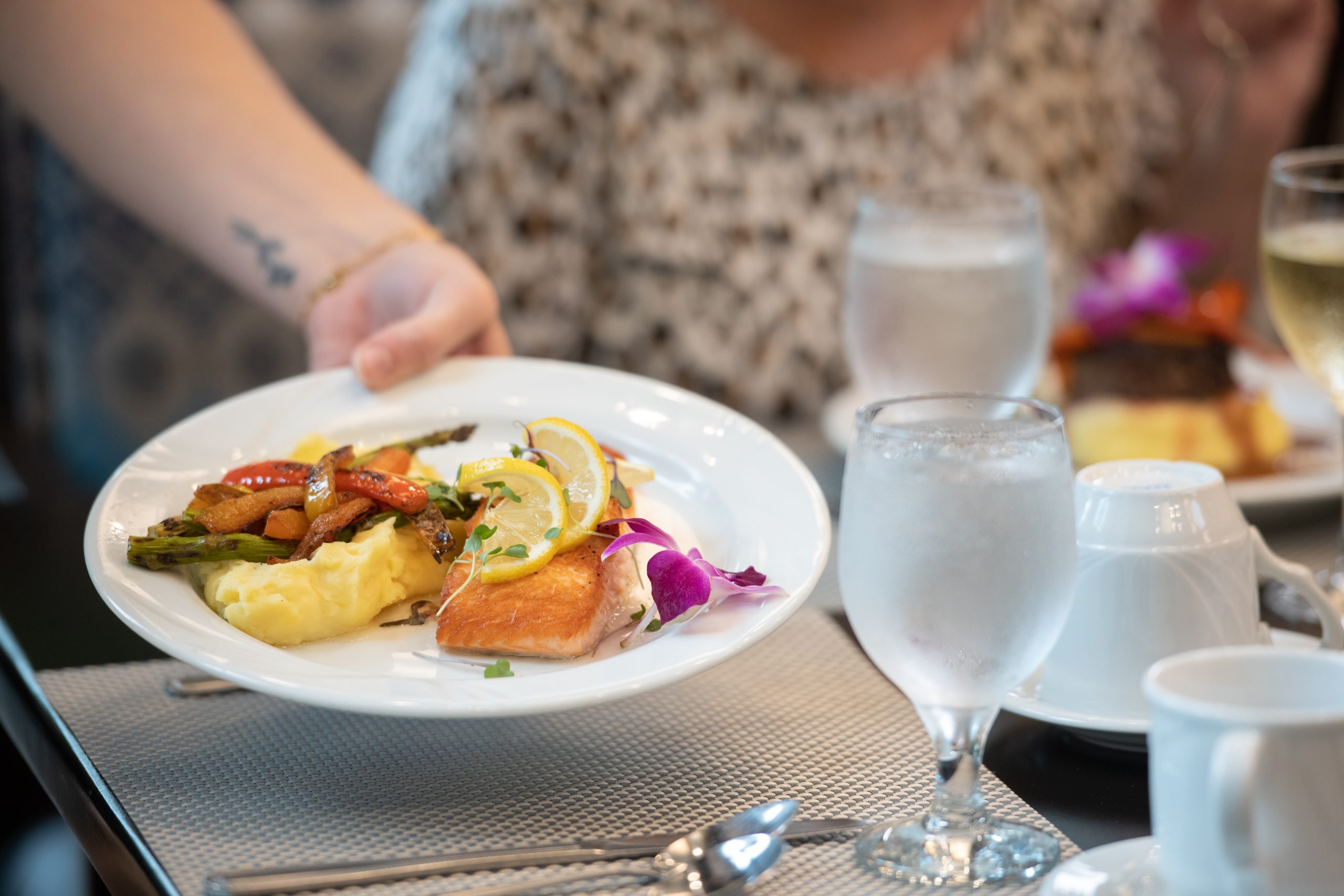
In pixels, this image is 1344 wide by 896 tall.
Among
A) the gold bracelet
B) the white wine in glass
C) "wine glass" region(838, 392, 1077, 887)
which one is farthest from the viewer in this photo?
the gold bracelet

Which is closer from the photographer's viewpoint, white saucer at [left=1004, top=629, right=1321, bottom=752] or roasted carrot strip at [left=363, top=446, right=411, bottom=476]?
white saucer at [left=1004, top=629, right=1321, bottom=752]

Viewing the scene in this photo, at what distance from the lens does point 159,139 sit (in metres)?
1.51

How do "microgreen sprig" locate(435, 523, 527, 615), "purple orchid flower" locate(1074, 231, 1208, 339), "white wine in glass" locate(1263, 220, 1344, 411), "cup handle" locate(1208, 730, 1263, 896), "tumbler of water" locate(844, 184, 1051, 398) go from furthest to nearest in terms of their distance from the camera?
"purple orchid flower" locate(1074, 231, 1208, 339)
"tumbler of water" locate(844, 184, 1051, 398)
"white wine in glass" locate(1263, 220, 1344, 411)
"microgreen sprig" locate(435, 523, 527, 615)
"cup handle" locate(1208, 730, 1263, 896)

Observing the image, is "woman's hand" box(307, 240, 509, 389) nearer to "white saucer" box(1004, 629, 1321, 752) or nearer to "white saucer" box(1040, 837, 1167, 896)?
"white saucer" box(1004, 629, 1321, 752)

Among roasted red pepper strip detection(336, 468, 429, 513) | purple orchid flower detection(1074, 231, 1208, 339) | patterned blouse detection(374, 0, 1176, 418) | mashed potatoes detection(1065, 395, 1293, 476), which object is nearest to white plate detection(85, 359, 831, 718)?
roasted red pepper strip detection(336, 468, 429, 513)

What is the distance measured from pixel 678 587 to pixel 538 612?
10 cm

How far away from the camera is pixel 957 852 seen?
0.72m

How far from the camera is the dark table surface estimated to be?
30.0 inches

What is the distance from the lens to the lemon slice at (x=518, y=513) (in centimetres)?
91

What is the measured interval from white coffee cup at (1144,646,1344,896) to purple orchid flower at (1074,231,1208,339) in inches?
49.0

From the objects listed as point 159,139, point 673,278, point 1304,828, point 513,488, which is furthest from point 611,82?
point 1304,828

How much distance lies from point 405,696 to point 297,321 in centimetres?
91

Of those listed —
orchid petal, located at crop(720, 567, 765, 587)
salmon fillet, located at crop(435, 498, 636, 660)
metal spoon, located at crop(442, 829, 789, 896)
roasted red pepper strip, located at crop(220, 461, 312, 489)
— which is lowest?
metal spoon, located at crop(442, 829, 789, 896)

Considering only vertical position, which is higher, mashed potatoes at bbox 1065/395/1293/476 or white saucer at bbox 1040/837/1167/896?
white saucer at bbox 1040/837/1167/896
